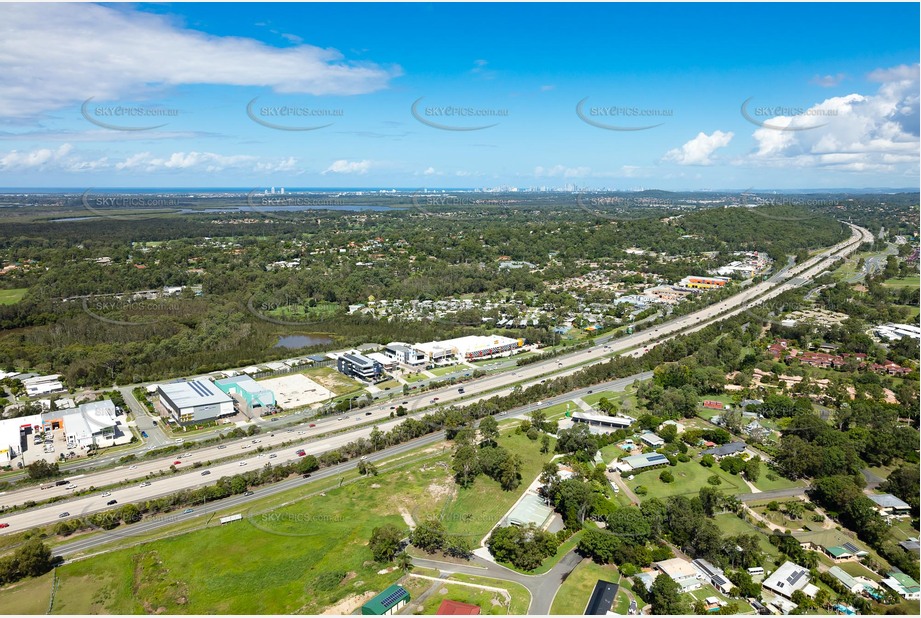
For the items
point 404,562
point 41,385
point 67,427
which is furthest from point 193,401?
point 404,562

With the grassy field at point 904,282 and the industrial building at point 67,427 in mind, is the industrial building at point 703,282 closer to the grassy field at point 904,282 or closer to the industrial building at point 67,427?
the grassy field at point 904,282

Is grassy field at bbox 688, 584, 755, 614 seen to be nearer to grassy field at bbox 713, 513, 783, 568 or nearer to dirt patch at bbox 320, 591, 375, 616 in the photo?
grassy field at bbox 713, 513, 783, 568

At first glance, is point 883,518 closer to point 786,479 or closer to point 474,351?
point 786,479

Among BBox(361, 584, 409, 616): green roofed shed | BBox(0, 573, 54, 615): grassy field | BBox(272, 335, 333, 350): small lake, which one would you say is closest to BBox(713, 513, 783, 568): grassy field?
BBox(361, 584, 409, 616): green roofed shed

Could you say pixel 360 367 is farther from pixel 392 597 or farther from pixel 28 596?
pixel 392 597

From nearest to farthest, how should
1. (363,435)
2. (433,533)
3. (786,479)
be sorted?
(433,533)
(786,479)
(363,435)

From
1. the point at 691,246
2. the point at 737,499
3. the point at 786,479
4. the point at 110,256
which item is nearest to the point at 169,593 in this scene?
the point at 737,499

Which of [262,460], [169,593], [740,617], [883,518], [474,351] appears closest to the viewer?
[740,617]
